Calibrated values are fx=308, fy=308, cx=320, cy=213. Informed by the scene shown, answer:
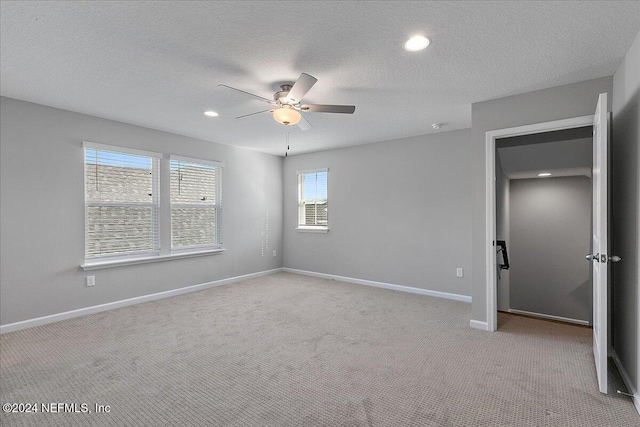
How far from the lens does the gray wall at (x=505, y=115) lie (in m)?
2.86

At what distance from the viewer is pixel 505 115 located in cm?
324

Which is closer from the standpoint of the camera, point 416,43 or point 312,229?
point 416,43

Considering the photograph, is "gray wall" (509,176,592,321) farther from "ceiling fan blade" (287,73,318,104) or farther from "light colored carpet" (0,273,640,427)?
"ceiling fan blade" (287,73,318,104)

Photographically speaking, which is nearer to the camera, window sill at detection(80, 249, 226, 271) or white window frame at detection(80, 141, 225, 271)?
window sill at detection(80, 249, 226, 271)

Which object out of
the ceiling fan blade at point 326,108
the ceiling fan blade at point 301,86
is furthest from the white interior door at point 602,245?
the ceiling fan blade at point 301,86

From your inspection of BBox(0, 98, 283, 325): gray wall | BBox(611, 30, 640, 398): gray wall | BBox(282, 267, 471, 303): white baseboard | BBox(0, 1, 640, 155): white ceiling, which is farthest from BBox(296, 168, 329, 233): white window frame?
BBox(611, 30, 640, 398): gray wall

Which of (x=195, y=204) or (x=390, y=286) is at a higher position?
(x=195, y=204)

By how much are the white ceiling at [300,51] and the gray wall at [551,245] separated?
12.8 feet

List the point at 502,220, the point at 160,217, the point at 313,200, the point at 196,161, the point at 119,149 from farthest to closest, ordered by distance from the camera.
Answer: the point at 313,200, the point at 502,220, the point at 196,161, the point at 160,217, the point at 119,149

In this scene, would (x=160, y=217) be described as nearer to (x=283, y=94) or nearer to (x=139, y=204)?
(x=139, y=204)

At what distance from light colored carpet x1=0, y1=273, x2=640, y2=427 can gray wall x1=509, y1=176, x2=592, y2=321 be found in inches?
130

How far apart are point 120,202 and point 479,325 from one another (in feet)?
15.6

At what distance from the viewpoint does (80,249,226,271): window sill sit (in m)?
3.90

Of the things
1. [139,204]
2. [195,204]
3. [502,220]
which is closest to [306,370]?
[139,204]
